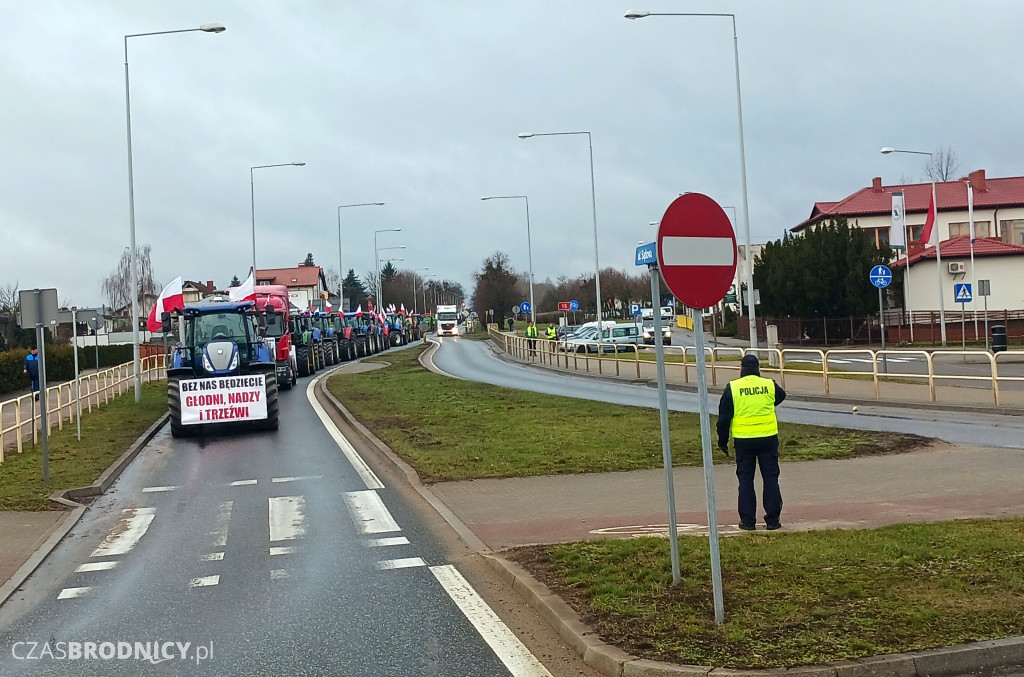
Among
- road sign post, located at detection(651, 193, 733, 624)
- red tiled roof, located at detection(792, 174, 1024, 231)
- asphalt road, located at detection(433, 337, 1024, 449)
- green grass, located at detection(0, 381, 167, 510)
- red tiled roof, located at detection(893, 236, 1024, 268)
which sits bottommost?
asphalt road, located at detection(433, 337, 1024, 449)

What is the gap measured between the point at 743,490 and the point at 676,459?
4744mm

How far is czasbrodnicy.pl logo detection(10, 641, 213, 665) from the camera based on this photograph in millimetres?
6488

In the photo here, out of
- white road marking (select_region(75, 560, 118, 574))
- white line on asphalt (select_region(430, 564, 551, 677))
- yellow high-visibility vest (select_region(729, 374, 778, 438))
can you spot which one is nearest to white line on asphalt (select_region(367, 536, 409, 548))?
white line on asphalt (select_region(430, 564, 551, 677))

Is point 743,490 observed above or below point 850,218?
below

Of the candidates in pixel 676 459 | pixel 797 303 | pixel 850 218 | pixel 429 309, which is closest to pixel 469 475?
pixel 676 459

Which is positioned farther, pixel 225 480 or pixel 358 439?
pixel 358 439

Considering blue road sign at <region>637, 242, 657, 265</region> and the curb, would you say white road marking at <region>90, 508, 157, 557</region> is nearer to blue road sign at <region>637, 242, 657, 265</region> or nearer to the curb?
the curb

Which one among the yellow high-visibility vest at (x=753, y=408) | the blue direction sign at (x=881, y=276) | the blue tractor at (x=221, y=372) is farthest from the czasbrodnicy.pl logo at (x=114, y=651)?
the blue direction sign at (x=881, y=276)

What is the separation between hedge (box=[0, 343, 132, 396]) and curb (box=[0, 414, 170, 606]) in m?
22.8

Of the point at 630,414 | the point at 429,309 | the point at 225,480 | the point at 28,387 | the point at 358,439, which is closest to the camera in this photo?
the point at 225,480

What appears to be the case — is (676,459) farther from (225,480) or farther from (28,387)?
(28,387)

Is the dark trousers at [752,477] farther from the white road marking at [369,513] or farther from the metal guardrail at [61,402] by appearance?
the metal guardrail at [61,402]

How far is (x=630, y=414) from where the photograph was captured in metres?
20.4

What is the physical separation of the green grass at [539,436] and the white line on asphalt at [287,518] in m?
1.91
